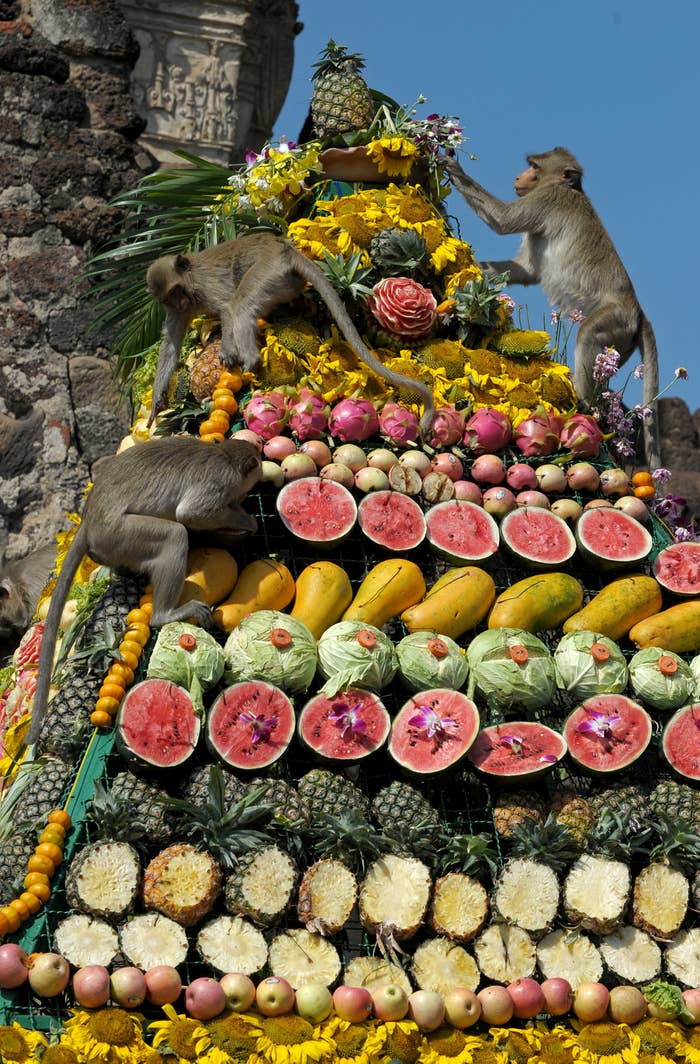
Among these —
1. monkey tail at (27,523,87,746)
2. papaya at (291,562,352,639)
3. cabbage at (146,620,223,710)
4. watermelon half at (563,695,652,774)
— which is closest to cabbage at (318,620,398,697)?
papaya at (291,562,352,639)

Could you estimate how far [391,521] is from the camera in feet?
28.3

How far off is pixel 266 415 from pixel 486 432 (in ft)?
4.34

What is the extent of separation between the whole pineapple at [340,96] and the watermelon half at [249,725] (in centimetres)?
444

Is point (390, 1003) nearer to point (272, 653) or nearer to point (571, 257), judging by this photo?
point (272, 653)

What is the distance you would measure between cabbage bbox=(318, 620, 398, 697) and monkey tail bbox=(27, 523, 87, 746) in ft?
4.29

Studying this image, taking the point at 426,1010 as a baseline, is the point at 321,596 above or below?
above

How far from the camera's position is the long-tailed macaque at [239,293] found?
9148 millimetres

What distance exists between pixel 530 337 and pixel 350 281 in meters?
1.22

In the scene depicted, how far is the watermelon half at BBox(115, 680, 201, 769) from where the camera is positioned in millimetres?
7281

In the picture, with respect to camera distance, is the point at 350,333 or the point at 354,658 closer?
the point at 354,658

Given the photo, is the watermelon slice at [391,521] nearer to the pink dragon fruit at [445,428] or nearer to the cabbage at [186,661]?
the pink dragon fruit at [445,428]

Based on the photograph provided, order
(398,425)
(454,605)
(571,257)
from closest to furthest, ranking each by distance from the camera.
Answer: (454,605)
(398,425)
(571,257)

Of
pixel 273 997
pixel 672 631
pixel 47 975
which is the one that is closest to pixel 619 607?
pixel 672 631

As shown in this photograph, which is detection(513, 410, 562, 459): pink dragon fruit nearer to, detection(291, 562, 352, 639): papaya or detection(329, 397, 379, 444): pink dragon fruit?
detection(329, 397, 379, 444): pink dragon fruit
